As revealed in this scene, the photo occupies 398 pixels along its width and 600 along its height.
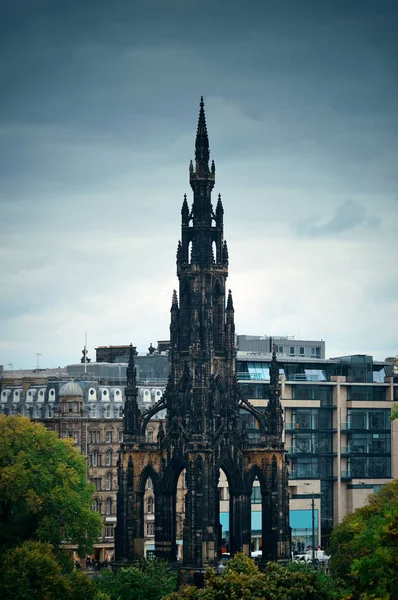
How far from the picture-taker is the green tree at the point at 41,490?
14438cm

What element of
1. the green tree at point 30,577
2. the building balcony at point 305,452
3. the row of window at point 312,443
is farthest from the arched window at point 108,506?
the green tree at point 30,577

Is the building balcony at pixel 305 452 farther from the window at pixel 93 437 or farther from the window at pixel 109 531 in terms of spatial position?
the window at pixel 109 531

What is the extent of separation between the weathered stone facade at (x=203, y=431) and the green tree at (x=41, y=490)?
895cm

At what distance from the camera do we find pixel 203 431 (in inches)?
5310

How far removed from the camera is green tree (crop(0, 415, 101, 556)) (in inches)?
5684

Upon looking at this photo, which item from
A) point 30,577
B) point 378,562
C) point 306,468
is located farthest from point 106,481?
point 378,562

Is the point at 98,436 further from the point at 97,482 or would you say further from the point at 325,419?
the point at 325,419

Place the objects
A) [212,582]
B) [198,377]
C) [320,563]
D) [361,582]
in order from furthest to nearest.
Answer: [320,563] < [198,377] < [212,582] < [361,582]

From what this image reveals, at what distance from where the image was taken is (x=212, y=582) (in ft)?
362

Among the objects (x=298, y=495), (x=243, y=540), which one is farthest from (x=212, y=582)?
(x=298, y=495)

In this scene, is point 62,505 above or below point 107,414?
below

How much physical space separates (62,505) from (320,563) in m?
27.7

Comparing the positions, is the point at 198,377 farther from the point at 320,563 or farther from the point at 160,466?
the point at 320,563

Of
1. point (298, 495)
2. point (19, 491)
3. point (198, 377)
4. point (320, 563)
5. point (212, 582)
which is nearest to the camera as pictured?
point (212, 582)
